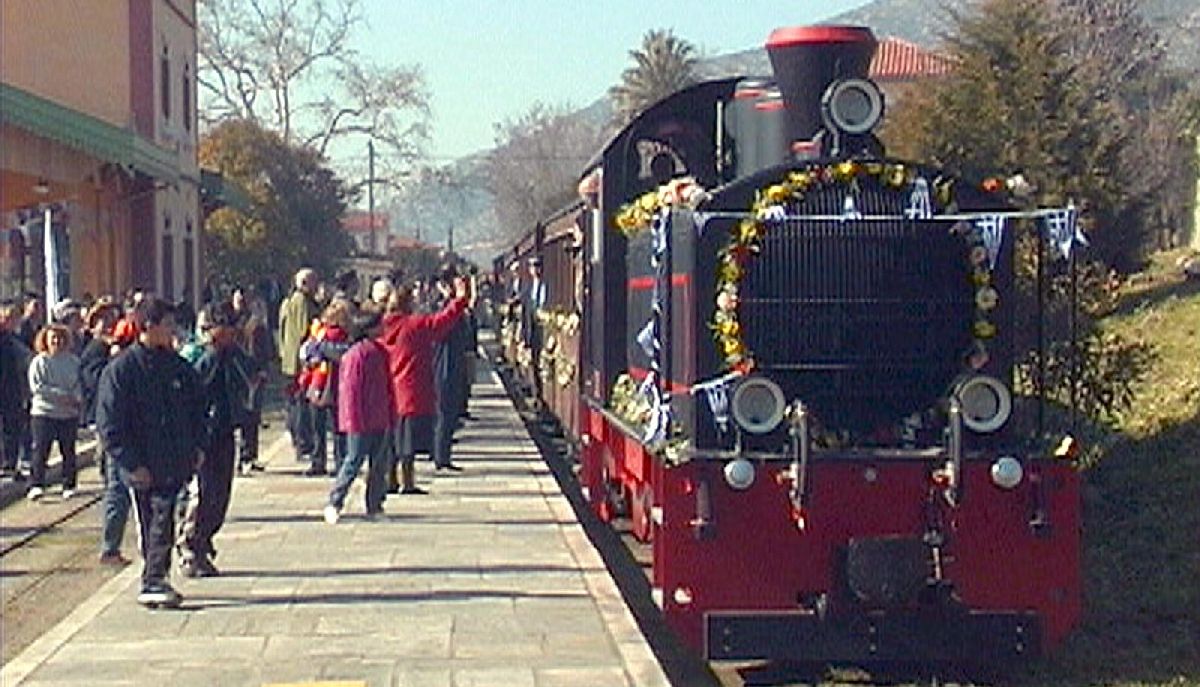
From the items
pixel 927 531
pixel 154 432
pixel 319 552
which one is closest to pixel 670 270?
pixel 927 531

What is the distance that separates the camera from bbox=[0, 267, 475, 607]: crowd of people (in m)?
12.0

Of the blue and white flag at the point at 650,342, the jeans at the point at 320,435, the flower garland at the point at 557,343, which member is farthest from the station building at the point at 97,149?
the blue and white flag at the point at 650,342

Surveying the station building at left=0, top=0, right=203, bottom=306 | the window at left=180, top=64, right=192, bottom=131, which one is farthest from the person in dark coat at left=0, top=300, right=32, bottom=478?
the window at left=180, top=64, right=192, bottom=131

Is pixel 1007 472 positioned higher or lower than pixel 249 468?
higher

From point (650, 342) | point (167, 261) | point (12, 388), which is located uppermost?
point (167, 261)

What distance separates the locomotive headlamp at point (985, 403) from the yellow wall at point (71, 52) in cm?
2322

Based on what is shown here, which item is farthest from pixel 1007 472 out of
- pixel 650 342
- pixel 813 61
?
pixel 813 61

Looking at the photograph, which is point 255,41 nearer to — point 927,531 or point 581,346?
point 581,346

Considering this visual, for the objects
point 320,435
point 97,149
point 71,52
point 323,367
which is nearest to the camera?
point 323,367

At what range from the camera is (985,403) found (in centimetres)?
1064

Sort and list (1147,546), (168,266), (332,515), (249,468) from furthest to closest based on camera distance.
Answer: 1. (168,266)
2. (249,468)
3. (332,515)
4. (1147,546)

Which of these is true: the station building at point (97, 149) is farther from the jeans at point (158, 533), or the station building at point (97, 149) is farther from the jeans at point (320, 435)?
the jeans at point (158, 533)

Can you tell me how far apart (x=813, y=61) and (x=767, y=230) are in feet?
5.13

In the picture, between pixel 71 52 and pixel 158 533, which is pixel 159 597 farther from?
pixel 71 52
